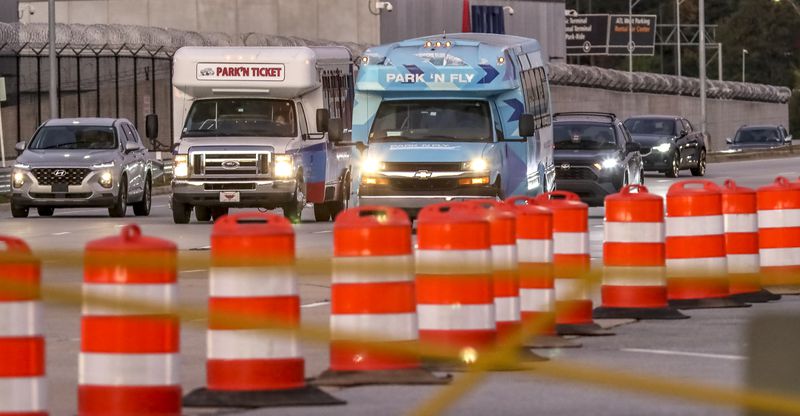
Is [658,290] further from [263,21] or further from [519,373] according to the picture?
[263,21]

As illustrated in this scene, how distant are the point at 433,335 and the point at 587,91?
7900 centimetres

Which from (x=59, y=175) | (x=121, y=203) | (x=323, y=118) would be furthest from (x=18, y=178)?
(x=323, y=118)

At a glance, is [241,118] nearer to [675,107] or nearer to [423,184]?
[423,184]

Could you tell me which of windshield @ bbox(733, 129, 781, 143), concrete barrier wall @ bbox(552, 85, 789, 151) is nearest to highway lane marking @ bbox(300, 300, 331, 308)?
windshield @ bbox(733, 129, 781, 143)

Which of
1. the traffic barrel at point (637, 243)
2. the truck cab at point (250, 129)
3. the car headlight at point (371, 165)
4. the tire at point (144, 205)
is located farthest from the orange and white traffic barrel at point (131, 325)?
the tire at point (144, 205)

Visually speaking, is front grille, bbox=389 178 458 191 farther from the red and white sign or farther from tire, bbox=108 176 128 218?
tire, bbox=108 176 128 218

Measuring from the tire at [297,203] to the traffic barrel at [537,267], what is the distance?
17.4 m

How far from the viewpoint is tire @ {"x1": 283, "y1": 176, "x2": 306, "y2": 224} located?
31.0 meters

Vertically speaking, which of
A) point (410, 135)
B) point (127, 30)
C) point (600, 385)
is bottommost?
point (600, 385)

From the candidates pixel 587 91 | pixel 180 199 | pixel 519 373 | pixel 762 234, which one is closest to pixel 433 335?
pixel 519 373

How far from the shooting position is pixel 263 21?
7481 cm

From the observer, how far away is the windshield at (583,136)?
34.0 meters

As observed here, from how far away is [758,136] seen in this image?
70.1m

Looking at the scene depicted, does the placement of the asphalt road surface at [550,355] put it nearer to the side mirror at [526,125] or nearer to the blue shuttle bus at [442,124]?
the blue shuttle bus at [442,124]
